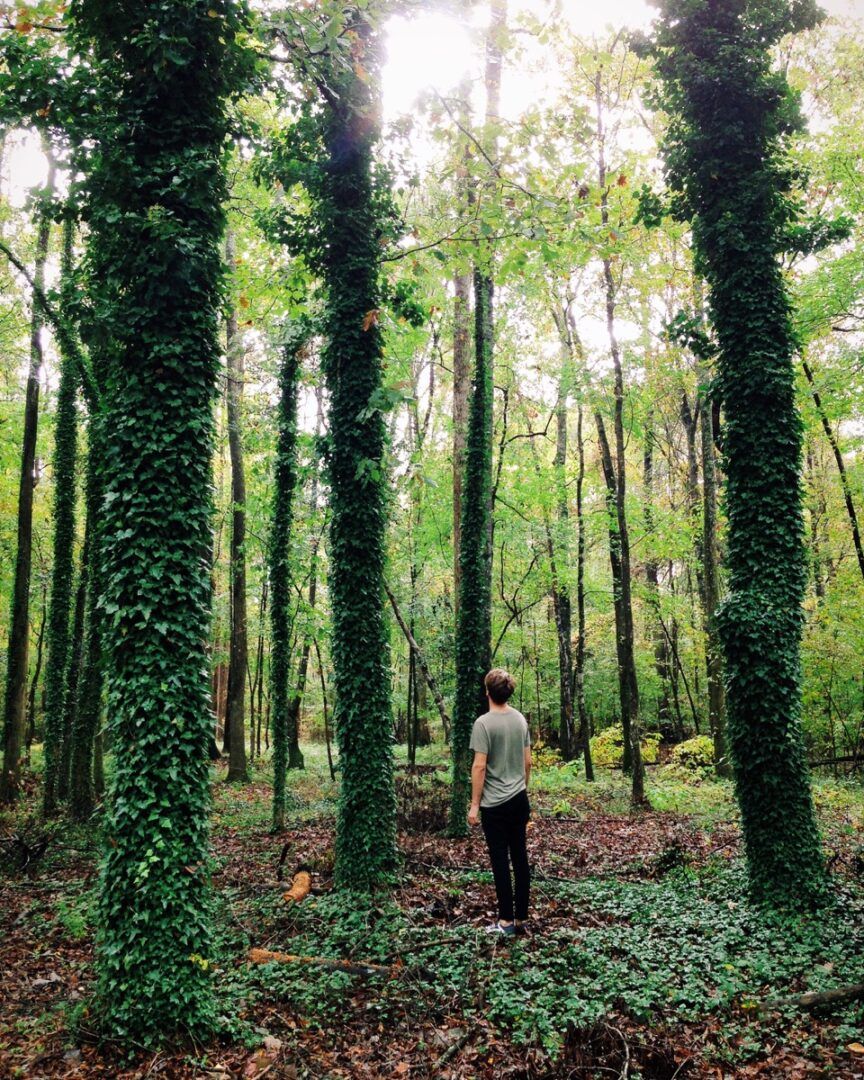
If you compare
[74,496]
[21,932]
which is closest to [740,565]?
[21,932]

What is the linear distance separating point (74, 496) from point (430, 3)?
35.2 feet

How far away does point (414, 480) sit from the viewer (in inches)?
251

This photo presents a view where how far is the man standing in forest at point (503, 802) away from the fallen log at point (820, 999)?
2078 mm

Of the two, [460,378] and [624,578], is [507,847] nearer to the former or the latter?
[624,578]

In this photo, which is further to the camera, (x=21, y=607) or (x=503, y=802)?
(x=21, y=607)

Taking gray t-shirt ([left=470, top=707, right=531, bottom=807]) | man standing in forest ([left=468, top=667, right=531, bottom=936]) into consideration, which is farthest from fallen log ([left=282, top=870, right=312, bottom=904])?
gray t-shirt ([left=470, top=707, right=531, bottom=807])

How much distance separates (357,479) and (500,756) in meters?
3.45

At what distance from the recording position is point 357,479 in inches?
296

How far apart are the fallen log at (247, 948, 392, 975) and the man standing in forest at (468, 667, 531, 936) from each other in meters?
1.15

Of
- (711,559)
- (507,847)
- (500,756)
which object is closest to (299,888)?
(507,847)

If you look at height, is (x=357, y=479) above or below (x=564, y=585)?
above

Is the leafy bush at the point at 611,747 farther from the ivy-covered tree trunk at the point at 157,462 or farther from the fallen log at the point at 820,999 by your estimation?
the ivy-covered tree trunk at the point at 157,462

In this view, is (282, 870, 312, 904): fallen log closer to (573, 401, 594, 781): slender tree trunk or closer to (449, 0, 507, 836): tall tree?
(449, 0, 507, 836): tall tree

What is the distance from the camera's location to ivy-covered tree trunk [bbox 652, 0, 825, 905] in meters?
6.20
